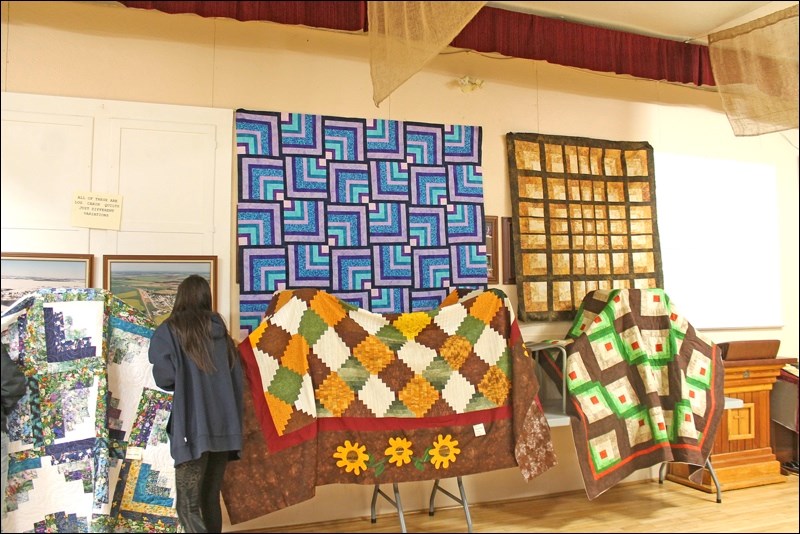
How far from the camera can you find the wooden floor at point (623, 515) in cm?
350

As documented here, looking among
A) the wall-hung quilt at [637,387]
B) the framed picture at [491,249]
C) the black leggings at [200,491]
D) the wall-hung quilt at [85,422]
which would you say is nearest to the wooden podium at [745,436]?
the wall-hung quilt at [637,387]

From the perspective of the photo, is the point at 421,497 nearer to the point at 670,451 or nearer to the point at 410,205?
the point at 670,451

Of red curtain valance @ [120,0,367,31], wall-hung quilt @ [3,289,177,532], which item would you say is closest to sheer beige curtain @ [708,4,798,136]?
red curtain valance @ [120,0,367,31]

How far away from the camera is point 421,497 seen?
3840 mm

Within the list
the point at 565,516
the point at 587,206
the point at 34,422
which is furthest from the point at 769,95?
the point at 34,422

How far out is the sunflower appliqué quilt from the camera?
3074 millimetres

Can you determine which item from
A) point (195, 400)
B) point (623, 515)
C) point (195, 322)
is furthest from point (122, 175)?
point (623, 515)

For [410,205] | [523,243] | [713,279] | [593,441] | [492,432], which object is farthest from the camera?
[713,279]

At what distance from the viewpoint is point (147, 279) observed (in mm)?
3393

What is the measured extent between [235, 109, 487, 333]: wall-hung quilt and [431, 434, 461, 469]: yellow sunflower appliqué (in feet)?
2.71

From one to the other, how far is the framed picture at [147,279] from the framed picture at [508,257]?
1.82m

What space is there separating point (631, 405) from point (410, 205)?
64.4 inches

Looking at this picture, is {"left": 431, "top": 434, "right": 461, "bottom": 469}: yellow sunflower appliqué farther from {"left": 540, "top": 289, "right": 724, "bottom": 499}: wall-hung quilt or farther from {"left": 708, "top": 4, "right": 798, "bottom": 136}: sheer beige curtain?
{"left": 708, "top": 4, "right": 798, "bottom": 136}: sheer beige curtain

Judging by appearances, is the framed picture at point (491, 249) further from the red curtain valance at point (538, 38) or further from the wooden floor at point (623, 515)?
the wooden floor at point (623, 515)
